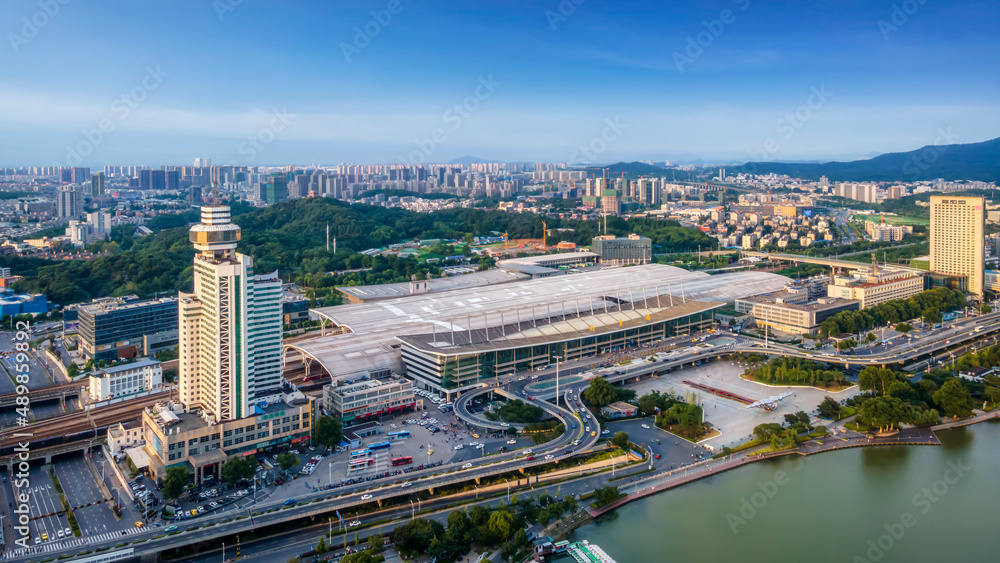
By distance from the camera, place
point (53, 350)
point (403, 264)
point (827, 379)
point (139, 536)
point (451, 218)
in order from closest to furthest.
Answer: point (139, 536)
point (827, 379)
point (53, 350)
point (403, 264)
point (451, 218)

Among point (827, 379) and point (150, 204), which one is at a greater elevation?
point (150, 204)

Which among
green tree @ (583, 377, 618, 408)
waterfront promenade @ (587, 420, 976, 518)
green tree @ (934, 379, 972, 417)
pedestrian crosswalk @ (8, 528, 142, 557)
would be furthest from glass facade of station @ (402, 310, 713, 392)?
pedestrian crosswalk @ (8, 528, 142, 557)

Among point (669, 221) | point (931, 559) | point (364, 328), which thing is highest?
point (669, 221)

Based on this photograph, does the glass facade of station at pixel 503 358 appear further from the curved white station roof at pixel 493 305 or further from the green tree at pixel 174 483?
the green tree at pixel 174 483

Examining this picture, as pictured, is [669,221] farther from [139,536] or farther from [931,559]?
[139,536]

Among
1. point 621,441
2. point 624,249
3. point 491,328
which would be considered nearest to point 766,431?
point 621,441

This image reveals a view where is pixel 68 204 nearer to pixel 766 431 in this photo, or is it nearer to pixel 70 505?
pixel 70 505

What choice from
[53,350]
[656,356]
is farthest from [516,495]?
[53,350]
